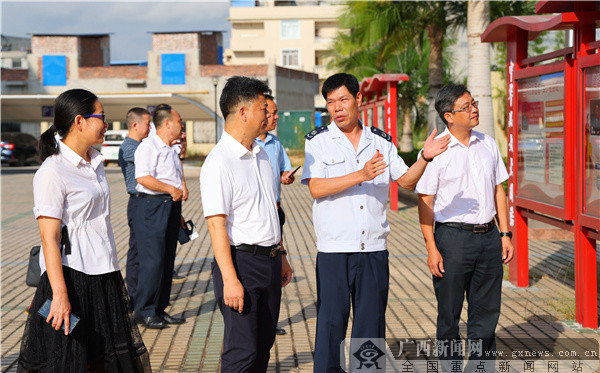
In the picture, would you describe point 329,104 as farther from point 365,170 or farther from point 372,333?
point 372,333

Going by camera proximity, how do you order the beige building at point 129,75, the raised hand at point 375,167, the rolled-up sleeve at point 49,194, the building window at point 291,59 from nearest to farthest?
the rolled-up sleeve at point 49,194 < the raised hand at point 375,167 < the beige building at point 129,75 < the building window at point 291,59

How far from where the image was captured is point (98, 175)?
3.77m

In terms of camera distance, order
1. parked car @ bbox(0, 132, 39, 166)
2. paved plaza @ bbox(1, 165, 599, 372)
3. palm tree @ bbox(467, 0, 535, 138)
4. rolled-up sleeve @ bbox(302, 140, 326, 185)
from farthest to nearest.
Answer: parked car @ bbox(0, 132, 39, 166) < palm tree @ bbox(467, 0, 535, 138) < paved plaza @ bbox(1, 165, 599, 372) < rolled-up sleeve @ bbox(302, 140, 326, 185)

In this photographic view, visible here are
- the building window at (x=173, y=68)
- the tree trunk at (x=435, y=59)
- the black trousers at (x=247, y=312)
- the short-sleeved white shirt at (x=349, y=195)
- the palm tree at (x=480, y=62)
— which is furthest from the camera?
the building window at (x=173, y=68)

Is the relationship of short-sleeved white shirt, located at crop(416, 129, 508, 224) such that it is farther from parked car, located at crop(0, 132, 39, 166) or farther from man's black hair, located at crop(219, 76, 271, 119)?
parked car, located at crop(0, 132, 39, 166)

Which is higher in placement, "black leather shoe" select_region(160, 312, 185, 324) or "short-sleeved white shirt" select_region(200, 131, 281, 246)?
"short-sleeved white shirt" select_region(200, 131, 281, 246)

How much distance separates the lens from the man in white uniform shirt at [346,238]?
4188 mm

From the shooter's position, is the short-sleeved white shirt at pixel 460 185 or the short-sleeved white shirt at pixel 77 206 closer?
the short-sleeved white shirt at pixel 77 206

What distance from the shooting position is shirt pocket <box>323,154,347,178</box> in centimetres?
427

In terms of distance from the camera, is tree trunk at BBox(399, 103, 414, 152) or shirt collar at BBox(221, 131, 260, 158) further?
tree trunk at BBox(399, 103, 414, 152)

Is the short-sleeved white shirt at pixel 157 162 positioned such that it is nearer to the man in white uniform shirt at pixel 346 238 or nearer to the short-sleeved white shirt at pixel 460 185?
the man in white uniform shirt at pixel 346 238

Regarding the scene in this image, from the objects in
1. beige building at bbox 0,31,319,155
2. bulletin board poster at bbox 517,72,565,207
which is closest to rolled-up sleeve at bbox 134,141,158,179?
bulletin board poster at bbox 517,72,565,207

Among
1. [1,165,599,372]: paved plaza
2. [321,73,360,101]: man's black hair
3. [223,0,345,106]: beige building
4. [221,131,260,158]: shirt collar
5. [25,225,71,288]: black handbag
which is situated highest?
[223,0,345,106]: beige building

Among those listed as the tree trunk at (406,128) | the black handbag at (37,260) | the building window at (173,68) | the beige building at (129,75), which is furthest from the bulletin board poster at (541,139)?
the building window at (173,68)
